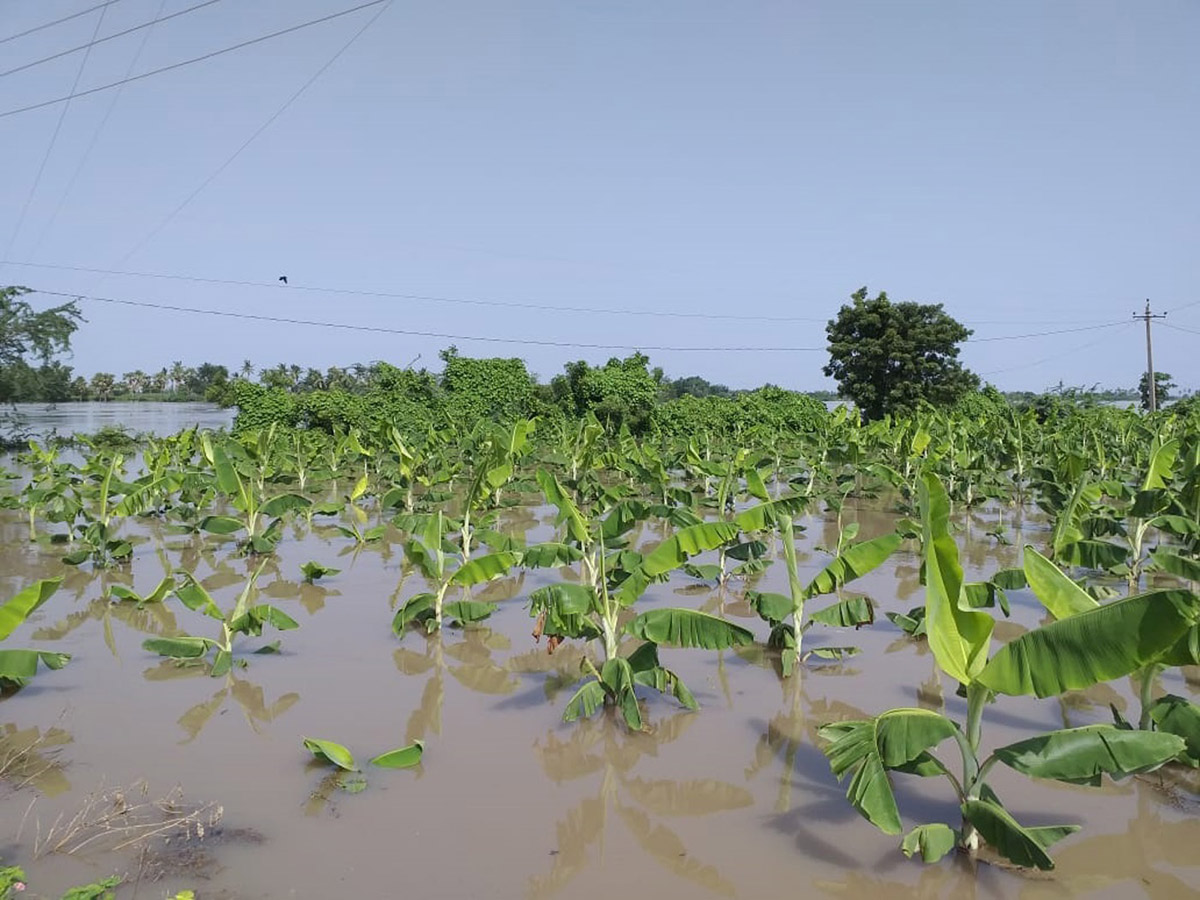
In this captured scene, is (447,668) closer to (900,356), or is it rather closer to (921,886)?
(921,886)

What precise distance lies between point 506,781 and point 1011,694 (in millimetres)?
2941

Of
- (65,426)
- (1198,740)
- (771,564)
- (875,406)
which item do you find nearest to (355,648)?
(771,564)

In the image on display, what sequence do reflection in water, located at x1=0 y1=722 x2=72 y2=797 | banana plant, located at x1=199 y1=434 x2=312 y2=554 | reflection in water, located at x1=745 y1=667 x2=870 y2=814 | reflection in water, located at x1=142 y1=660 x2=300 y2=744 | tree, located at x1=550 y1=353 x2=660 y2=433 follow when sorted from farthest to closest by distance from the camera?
tree, located at x1=550 y1=353 x2=660 y2=433 → banana plant, located at x1=199 y1=434 x2=312 y2=554 → reflection in water, located at x1=142 y1=660 x2=300 y2=744 → reflection in water, located at x1=745 y1=667 x2=870 y2=814 → reflection in water, located at x1=0 y1=722 x2=72 y2=797

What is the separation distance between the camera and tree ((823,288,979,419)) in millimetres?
35719

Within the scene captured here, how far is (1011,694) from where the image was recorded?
354 centimetres

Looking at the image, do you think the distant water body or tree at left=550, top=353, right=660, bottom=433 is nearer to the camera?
tree at left=550, top=353, right=660, bottom=433

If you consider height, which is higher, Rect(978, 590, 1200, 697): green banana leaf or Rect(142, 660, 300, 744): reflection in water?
Rect(978, 590, 1200, 697): green banana leaf

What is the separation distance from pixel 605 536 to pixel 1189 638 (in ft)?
A: 13.9

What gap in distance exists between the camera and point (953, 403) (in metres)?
36.0

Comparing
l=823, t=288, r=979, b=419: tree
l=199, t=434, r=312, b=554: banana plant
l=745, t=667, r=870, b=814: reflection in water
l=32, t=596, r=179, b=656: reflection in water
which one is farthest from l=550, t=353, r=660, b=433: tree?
l=745, t=667, r=870, b=814: reflection in water

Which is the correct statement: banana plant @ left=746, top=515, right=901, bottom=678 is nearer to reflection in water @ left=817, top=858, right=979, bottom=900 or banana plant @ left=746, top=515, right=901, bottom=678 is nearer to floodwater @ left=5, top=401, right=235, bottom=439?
reflection in water @ left=817, top=858, right=979, bottom=900

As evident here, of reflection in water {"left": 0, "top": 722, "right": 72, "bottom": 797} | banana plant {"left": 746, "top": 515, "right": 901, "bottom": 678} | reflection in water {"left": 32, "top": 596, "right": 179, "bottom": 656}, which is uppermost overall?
banana plant {"left": 746, "top": 515, "right": 901, "bottom": 678}

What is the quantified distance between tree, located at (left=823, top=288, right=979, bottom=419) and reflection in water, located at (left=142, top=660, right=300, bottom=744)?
31.9 meters

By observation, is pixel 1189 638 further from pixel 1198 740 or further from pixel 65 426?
pixel 65 426
